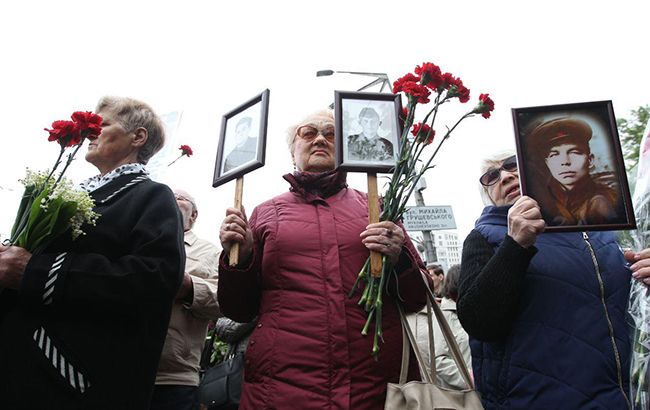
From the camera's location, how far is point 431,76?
237 centimetres

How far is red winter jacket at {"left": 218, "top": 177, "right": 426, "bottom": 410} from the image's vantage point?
6.66 feet

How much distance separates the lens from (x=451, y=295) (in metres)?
4.04

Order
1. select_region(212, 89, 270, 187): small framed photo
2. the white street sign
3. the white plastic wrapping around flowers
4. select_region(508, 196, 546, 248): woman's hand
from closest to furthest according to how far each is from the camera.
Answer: the white plastic wrapping around flowers → select_region(508, 196, 546, 248): woman's hand → select_region(212, 89, 270, 187): small framed photo → the white street sign

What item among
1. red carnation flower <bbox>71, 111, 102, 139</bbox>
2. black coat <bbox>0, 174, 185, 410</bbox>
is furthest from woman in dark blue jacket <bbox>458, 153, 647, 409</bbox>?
red carnation flower <bbox>71, 111, 102, 139</bbox>

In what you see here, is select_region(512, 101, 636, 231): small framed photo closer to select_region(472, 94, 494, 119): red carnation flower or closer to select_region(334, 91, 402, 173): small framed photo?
select_region(472, 94, 494, 119): red carnation flower

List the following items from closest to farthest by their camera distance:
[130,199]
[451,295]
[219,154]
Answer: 1. [130,199]
2. [219,154]
3. [451,295]

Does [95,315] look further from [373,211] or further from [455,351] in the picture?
[455,351]

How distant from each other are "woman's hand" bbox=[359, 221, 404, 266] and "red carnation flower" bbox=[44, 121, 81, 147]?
3.89 feet

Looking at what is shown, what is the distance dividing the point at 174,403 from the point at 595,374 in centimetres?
193

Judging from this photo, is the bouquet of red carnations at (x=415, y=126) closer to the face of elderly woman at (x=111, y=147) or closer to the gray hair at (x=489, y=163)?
the gray hair at (x=489, y=163)

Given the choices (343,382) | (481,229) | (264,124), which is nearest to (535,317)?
(481,229)

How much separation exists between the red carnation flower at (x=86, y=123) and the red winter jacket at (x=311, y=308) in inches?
29.5

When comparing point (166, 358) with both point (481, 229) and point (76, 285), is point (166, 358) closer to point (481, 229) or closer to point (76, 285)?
point (76, 285)

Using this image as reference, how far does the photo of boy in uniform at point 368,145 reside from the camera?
2385 mm
